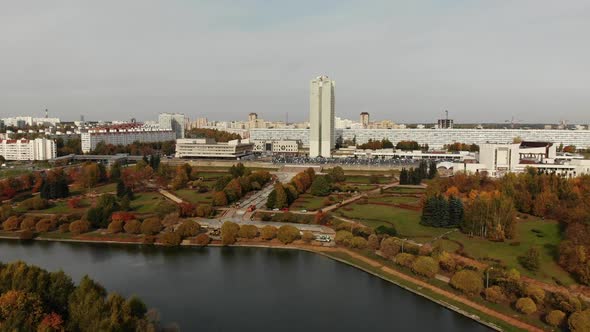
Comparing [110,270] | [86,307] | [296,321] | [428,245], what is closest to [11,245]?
[110,270]

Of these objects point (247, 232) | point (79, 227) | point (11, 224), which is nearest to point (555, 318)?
point (247, 232)

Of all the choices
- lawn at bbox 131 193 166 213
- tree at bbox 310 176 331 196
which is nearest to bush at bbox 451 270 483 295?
tree at bbox 310 176 331 196

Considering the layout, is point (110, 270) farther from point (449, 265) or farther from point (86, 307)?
point (449, 265)

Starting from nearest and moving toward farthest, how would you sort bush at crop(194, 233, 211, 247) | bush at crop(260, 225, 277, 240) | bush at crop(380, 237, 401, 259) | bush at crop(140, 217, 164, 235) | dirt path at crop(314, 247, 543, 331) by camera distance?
dirt path at crop(314, 247, 543, 331) → bush at crop(380, 237, 401, 259) → bush at crop(194, 233, 211, 247) → bush at crop(260, 225, 277, 240) → bush at crop(140, 217, 164, 235)

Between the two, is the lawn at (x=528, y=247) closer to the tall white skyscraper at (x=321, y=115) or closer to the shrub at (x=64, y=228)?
the shrub at (x=64, y=228)

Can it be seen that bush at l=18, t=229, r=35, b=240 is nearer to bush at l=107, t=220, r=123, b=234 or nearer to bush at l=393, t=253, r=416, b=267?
bush at l=107, t=220, r=123, b=234

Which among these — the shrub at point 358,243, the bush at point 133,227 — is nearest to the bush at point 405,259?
the shrub at point 358,243
